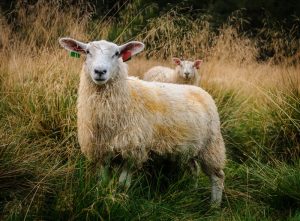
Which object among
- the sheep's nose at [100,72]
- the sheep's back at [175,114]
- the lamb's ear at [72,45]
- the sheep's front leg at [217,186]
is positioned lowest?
the sheep's front leg at [217,186]

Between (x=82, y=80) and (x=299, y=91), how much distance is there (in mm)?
2518

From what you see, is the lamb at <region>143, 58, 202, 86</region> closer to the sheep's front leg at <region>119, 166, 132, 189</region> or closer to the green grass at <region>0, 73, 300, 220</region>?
the green grass at <region>0, 73, 300, 220</region>

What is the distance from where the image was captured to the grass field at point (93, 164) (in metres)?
3.31

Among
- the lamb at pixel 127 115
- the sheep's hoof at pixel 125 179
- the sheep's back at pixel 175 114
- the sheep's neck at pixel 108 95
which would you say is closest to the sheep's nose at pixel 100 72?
the lamb at pixel 127 115

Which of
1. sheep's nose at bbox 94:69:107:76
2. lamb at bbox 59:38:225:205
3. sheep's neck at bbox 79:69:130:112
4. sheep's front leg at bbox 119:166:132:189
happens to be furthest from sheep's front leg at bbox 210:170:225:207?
sheep's nose at bbox 94:69:107:76

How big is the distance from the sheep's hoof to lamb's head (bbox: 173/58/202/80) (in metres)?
3.73

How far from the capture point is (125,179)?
12.7 feet

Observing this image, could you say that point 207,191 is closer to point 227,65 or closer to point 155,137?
point 155,137

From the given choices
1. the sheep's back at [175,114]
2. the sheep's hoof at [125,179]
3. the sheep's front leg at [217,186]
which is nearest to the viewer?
the sheep's hoof at [125,179]

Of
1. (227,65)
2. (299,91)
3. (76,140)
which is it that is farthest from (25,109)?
(227,65)

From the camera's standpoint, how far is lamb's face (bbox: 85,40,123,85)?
3.80 meters

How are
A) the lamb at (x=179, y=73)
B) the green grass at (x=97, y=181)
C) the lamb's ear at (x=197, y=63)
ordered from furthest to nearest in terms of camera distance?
the lamb at (x=179, y=73) < the lamb's ear at (x=197, y=63) < the green grass at (x=97, y=181)

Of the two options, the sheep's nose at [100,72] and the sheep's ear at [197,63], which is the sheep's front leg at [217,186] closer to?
the sheep's nose at [100,72]

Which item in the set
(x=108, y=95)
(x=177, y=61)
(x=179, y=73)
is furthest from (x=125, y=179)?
(x=179, y=73)
